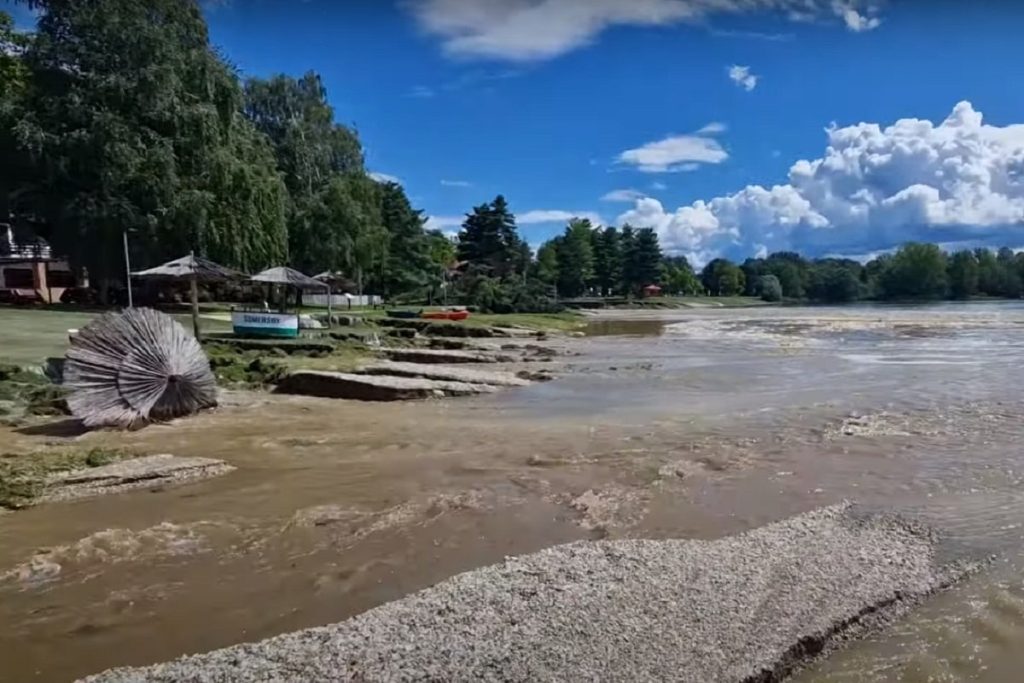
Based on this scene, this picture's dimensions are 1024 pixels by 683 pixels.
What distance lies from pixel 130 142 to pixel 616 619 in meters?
30.9

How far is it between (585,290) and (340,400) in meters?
95.4

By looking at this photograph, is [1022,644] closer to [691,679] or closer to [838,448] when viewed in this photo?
[691,679]

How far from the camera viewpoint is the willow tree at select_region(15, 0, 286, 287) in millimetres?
28969

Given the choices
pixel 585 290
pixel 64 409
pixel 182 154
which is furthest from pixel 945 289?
pixel 64 409

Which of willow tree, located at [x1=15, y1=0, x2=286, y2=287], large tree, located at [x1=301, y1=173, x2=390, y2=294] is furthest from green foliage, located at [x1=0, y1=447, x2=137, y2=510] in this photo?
large tree, located at [x1=301, y1=173, x2=390, y2=294]

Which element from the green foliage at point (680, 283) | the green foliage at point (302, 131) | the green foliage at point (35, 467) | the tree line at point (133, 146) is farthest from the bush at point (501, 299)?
the green foliage at point (680, 283)

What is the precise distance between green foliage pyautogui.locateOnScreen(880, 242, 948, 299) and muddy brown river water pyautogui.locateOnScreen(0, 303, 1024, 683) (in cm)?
12212

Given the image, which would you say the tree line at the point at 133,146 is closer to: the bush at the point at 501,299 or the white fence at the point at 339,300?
the white fence at the point at 339,300

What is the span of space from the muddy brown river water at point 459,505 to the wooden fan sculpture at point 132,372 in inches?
21.6

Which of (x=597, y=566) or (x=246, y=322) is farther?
(x=246, y=322)

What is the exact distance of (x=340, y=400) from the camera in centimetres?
1483

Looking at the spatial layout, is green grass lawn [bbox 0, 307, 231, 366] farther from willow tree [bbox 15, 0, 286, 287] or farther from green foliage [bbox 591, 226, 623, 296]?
green foliage [bbox 591, 226, 623, 296]

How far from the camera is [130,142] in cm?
→ 2933

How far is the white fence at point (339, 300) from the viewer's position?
52.5 m
